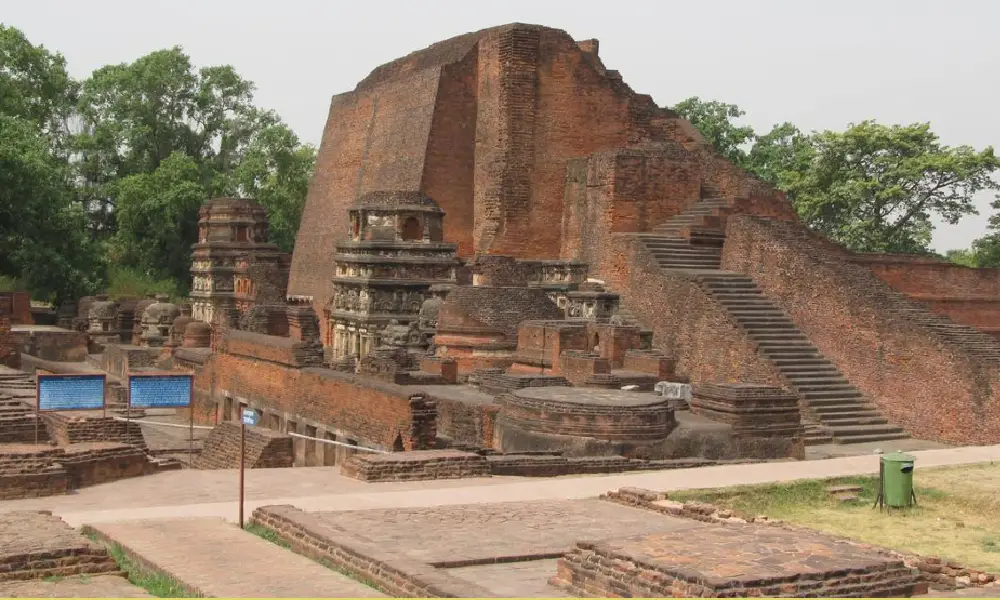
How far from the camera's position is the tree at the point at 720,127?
4334 centimetres

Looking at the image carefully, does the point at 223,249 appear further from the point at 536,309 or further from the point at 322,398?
the point at 322,398

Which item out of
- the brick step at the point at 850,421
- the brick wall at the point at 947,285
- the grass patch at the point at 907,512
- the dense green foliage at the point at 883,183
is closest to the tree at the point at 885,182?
the dense green foliage at the point at 883,183

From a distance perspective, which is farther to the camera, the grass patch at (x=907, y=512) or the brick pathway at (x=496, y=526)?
the grass patch at (x=907, y=512)

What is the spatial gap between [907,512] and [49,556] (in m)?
7.39

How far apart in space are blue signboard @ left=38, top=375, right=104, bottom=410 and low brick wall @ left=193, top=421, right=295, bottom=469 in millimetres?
1693

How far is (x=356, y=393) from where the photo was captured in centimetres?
1736

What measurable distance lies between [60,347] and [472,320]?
1245 centimetres

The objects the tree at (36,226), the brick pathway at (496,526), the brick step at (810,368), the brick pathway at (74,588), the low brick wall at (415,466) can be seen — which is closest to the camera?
the brick pathway at (74,588)

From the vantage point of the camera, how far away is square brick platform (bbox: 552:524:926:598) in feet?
22.5

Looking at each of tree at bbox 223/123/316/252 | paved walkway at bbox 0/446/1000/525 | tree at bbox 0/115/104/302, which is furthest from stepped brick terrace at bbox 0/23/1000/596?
tree at bbox 223/123/316/252

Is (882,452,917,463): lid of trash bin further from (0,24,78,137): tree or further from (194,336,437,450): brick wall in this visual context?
(0,24,78,137): tree

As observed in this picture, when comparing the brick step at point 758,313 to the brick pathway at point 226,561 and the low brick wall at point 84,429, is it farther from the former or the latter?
the brick pathway at point 226,561

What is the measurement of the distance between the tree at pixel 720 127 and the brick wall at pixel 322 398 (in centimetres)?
2393

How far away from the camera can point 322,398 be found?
18875mm
